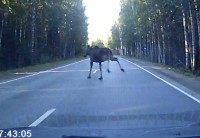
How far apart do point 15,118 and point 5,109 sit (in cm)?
188

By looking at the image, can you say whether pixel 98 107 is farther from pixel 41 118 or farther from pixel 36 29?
pixel 36 29

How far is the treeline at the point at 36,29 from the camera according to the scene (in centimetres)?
4644

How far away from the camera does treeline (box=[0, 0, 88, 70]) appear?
46438 mm

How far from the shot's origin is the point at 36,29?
2392 inches
